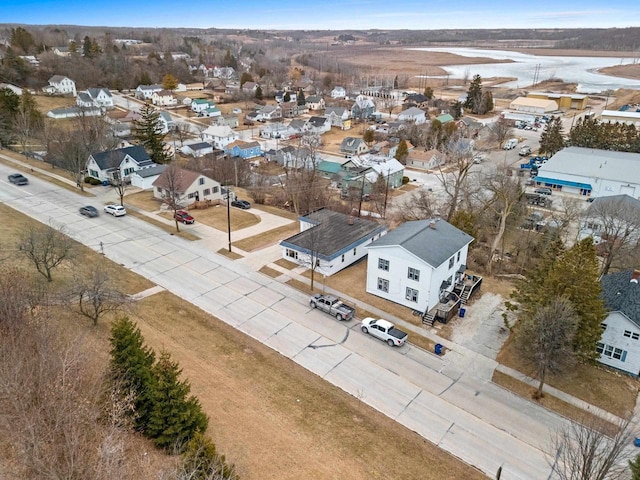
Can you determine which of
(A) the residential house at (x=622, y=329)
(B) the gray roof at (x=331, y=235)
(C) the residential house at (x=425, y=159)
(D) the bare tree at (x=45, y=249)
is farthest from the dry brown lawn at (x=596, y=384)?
(C) the residential house at (x=425, y=159)

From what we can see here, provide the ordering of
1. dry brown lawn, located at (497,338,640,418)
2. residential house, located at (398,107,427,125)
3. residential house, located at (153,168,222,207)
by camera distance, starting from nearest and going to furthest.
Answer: dry brown lawn, located at (497,338,640,418)
residential house, located at (153,168,222,207)
residential house, located at (398,107,427,125)

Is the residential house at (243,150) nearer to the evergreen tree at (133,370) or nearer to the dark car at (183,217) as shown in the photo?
the dark car at (183,217)

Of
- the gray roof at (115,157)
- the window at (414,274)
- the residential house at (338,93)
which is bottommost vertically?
the window at (414,274)

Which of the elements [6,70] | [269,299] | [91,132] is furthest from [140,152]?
[6,70]

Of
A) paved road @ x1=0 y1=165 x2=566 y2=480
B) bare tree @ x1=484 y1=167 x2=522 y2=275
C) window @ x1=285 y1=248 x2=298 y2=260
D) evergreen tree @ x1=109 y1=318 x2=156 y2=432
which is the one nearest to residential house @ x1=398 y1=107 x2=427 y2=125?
bare tree @ x1=484 y1=167 x2=522 y2=275

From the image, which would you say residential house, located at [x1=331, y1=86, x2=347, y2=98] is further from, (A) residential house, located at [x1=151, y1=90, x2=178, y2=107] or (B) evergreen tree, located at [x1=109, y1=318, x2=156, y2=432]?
(B) evergreen tree, located at [x1=109, y1=318, x2=156, y2=432]

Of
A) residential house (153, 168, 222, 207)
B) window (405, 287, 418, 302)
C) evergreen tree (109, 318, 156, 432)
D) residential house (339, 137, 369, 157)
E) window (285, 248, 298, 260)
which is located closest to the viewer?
evergreen tree (109, 318, 156, 432)

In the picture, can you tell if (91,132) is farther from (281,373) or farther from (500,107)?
(500,107)
